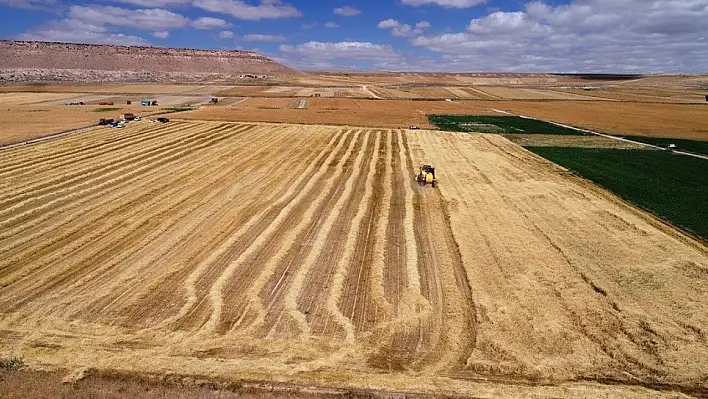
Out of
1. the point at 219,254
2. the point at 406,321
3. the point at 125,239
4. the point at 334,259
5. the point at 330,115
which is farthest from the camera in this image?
the point at 330,115

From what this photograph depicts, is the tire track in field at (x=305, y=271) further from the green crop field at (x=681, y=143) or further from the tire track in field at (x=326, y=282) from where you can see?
the green crop field at (x=681, y=143)

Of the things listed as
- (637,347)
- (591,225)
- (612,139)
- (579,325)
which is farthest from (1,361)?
(612,139)

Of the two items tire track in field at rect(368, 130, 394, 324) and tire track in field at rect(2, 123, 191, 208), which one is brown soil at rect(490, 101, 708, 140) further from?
tire track in field at rect(2, 123, 191, 208)

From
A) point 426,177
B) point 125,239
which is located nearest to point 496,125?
point 426,177

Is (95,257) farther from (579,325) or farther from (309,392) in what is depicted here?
(579,325)

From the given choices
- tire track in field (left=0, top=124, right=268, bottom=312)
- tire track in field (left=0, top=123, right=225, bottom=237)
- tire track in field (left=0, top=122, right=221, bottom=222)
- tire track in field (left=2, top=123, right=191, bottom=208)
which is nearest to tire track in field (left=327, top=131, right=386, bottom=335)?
tire track in field (left=0, top=124, right=268, bottom=312)

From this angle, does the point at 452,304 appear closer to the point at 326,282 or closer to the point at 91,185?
the point at 326,282
